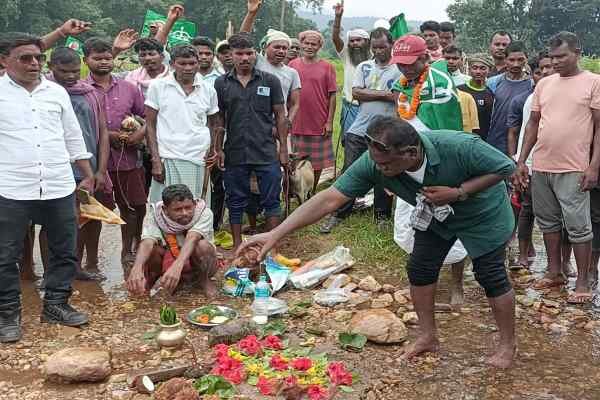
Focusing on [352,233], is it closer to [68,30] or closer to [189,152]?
[189,152]

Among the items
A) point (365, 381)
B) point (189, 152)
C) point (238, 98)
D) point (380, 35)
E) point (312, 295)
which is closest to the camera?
point (365, 381)

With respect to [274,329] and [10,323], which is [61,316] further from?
[274,329]

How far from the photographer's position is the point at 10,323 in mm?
4309

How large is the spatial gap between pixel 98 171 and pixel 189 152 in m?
0.81

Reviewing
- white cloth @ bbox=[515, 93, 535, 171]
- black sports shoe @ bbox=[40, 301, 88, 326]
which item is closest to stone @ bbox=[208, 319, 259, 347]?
black sports shoe @ bbox=[40, 301, 88, 326]

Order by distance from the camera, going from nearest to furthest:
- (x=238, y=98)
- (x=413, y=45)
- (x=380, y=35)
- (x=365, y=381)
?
(x=365, y=381) < (x=413, y=45) < (x=238, y=98) < (x=380, y=35)

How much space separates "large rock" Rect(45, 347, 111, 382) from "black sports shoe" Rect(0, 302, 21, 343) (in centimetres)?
67

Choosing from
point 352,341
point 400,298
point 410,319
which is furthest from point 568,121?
point 352,341

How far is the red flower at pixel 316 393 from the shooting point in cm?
340

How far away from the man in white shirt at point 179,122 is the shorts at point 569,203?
118 inches

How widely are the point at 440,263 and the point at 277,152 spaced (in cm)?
285

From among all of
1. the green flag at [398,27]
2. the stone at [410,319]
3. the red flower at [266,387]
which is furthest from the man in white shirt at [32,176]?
the green flag at [398,27]

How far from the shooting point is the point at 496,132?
6.33 metres

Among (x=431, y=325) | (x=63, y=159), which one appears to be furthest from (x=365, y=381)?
(x=63, y=159)
